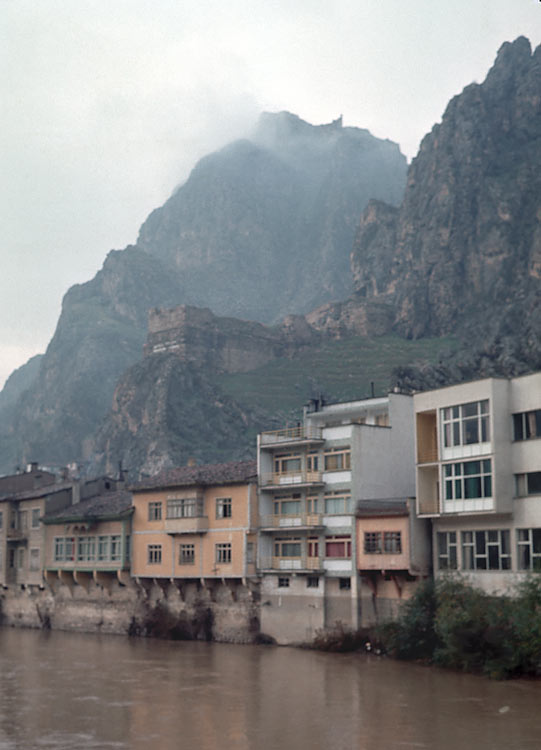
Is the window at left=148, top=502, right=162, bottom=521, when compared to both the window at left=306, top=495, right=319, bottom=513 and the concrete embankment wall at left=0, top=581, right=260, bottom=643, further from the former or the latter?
the window at left=306, top=495, right=319, bottom=513

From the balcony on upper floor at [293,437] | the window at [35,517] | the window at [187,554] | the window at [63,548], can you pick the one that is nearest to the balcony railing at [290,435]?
the balcony on upper floor at [293,437]

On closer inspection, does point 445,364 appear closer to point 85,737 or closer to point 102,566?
point 102,566

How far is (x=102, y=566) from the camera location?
7394 centimetres

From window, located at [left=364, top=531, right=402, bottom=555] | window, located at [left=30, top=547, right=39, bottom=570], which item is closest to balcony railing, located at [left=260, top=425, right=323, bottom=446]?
window, located at [left=364, top=531, right=402, bottom=555]

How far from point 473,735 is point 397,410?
30.5 meters

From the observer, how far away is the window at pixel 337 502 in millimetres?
60125

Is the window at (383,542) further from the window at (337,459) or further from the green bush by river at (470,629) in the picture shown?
the window at (337,459)

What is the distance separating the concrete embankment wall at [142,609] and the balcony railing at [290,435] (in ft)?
31.0

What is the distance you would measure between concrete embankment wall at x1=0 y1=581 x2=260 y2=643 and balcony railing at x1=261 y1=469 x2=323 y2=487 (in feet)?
22.5

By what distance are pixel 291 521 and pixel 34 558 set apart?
28.2m

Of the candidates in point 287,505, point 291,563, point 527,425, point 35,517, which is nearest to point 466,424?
point 527,425

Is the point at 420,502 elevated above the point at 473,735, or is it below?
above

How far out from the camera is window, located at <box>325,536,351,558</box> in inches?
2340

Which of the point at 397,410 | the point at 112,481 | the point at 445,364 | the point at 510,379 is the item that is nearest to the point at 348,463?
the point at 397,410
